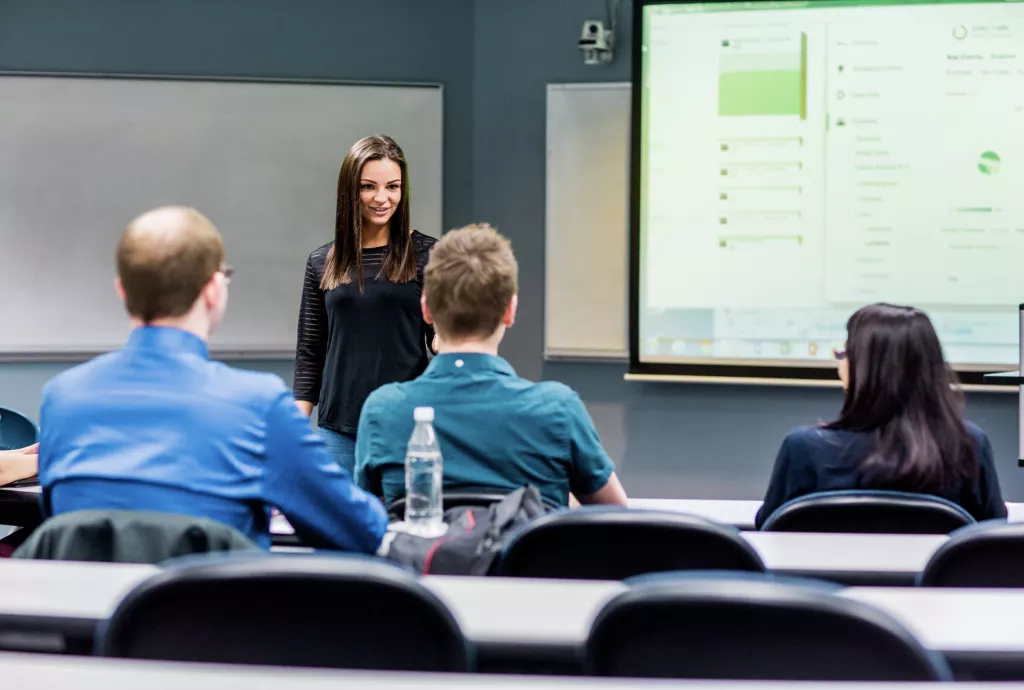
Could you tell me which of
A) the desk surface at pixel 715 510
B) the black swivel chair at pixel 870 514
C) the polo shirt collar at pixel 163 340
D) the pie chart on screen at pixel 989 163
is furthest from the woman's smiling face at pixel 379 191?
the pie chart on screen at pixel 989 163

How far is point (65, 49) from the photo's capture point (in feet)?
15.1

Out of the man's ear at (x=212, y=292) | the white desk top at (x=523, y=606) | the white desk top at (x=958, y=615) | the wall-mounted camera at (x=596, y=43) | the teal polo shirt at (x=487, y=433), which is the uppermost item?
the wall-mounted camera at (x=596, y=43)

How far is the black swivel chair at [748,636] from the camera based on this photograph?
981 millimetres

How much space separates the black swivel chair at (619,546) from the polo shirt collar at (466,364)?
497 mm

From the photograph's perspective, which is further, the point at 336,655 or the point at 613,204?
the point at 613,204

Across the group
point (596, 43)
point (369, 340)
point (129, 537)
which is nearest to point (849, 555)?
point (129, 537)

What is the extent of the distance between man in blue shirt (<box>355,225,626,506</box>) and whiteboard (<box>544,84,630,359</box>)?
2.47m

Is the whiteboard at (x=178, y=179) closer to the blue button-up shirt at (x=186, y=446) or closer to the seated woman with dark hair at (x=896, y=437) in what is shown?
the seated woman with dark hair at (x=896, y=437)

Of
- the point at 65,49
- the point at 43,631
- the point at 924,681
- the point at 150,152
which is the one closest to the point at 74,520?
the point at 43,631

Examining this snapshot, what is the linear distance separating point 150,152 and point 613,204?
2.12 meters

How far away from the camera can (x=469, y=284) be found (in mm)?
1988

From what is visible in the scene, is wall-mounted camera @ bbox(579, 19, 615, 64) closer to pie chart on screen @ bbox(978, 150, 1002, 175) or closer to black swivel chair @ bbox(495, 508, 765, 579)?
pie chart on screen @ bbox(978, 150, 1002, 175)

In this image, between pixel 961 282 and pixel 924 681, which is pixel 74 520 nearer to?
pixel 924 681

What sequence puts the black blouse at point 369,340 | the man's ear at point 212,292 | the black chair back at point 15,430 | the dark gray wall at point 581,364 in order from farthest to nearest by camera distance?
the dark gray wall at point 581,364
the black chair back at point 15,430
the black blouse at point 369,340
the man's ear at point 212,292
